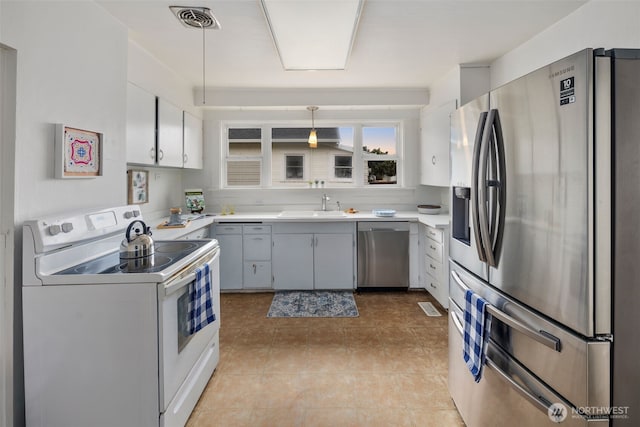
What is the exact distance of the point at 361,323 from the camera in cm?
304

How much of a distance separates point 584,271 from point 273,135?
4094 millimetres

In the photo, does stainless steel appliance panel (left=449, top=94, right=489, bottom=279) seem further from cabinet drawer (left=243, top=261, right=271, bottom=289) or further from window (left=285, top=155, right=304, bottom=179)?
window (left=285, top=155, right=304, bottom=179)

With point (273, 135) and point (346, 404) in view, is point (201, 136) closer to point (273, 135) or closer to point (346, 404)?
point (273, 135)

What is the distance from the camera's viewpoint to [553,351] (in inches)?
41.9

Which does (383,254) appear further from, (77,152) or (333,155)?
(77,152)

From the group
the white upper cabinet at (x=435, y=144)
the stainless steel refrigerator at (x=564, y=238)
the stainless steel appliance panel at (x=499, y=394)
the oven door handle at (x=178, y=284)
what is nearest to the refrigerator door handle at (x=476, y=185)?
the stainless steel refrigerator at (x=564, y=238)

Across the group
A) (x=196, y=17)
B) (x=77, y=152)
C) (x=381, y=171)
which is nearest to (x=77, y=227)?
(x=77, y=152)

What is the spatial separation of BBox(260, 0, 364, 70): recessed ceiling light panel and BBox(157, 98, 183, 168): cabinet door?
→ 1224 mm

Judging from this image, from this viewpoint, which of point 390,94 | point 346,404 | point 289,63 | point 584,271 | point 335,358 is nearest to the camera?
point 584,271

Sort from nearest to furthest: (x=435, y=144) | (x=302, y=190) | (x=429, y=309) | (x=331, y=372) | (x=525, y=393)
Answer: (x=525, y=393) < (x=331, y=372) < (x=429, y=309) < (x=435, y=144) < (x=302, y=190)

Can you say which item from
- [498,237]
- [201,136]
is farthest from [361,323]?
[201,136]

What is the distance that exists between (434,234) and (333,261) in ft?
3.87

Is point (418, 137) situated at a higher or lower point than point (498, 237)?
higher

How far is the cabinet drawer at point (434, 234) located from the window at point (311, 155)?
1.13 m
